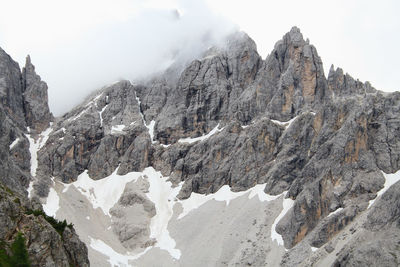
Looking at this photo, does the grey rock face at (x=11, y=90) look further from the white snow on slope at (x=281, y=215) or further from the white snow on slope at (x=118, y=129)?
the white snow on slope at (x=281, y=215)

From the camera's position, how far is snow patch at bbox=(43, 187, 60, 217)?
118 meters

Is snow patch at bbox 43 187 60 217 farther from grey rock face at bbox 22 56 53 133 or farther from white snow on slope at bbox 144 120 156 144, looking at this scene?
grey rock face at bbox 22 56 53 133

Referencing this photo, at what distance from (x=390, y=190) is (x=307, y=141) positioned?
1575 inches

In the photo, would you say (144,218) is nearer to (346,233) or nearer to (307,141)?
(307,141)

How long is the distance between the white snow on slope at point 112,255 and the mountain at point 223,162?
529 millimetres

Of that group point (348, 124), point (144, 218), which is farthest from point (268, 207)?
point (144, 218)

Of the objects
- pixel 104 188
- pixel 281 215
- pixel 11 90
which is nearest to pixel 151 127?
pixel 104 188

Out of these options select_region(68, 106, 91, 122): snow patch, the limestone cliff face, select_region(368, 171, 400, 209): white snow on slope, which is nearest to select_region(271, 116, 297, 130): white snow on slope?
select_region(368, 171, 400, 209): white snow on slope

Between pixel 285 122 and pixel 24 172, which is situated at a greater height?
pixel 285 122

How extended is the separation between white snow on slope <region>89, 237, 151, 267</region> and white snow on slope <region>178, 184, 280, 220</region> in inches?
739

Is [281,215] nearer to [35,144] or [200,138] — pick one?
[200,138]

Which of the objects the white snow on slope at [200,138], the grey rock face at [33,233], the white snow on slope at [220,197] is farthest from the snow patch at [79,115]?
the grey rock face at [33,233]

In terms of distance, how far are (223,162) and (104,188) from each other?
132ft

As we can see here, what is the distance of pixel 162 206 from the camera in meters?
127
